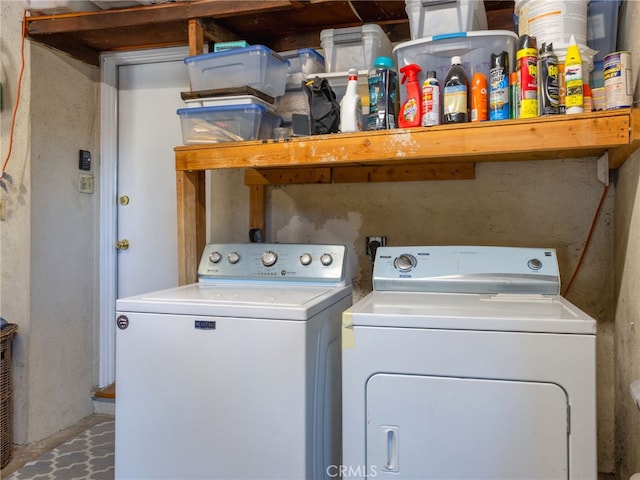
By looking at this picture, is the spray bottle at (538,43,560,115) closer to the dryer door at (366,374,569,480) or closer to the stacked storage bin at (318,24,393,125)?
the stacked storage bin at (318,24,393,125)

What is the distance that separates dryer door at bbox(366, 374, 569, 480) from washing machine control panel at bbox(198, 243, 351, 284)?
66 cm

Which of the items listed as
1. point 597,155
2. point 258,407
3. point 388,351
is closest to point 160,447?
point 258,407

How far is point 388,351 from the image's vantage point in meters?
1.33

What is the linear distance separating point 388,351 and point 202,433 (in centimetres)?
66

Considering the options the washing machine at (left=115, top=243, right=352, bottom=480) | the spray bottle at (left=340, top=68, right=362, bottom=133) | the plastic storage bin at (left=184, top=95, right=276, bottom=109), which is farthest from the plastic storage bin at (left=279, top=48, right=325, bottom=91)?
the washing machine at (left=115, top=243, right=352, bottom=480)

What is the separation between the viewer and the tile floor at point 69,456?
2.09 metres

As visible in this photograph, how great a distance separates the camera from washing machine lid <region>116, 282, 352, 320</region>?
146cm

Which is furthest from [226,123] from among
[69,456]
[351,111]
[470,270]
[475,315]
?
[69,456]

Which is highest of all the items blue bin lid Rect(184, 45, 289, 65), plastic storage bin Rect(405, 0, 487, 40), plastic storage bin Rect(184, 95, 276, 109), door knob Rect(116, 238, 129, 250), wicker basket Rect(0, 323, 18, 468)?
plastic storage bin Rect(405, 0, 487, 40)

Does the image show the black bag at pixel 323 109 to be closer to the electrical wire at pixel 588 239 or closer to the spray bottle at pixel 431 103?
the spray bottle at pixel 431 103

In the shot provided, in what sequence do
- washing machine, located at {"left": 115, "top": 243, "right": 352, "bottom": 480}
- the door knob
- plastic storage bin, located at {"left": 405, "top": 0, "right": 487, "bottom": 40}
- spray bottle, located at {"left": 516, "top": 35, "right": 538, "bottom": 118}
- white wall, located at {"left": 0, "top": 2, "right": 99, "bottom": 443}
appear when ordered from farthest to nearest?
1. the door knob
2. white wall, located at {"left": 0, "top": 2, "right": 99, "bottom": 443}
3. plastic storage bin, located at {"left": 405, "top": 0, "right": 487, "bottom": 40}
4. spray bottle, located at {"left": 516, "top": 35, "right": 538, "bottom": 118}
5. washing machine, located at {"left": 115, "top": 243, "right": 352, "bottom": 480}

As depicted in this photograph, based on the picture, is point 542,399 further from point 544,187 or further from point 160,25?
point 160,25

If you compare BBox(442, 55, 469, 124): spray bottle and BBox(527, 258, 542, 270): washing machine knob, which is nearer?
BBox(442, 55, 469, 124): spray bottle

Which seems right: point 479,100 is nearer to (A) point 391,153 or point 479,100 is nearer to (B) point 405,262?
(A) point 391,153
